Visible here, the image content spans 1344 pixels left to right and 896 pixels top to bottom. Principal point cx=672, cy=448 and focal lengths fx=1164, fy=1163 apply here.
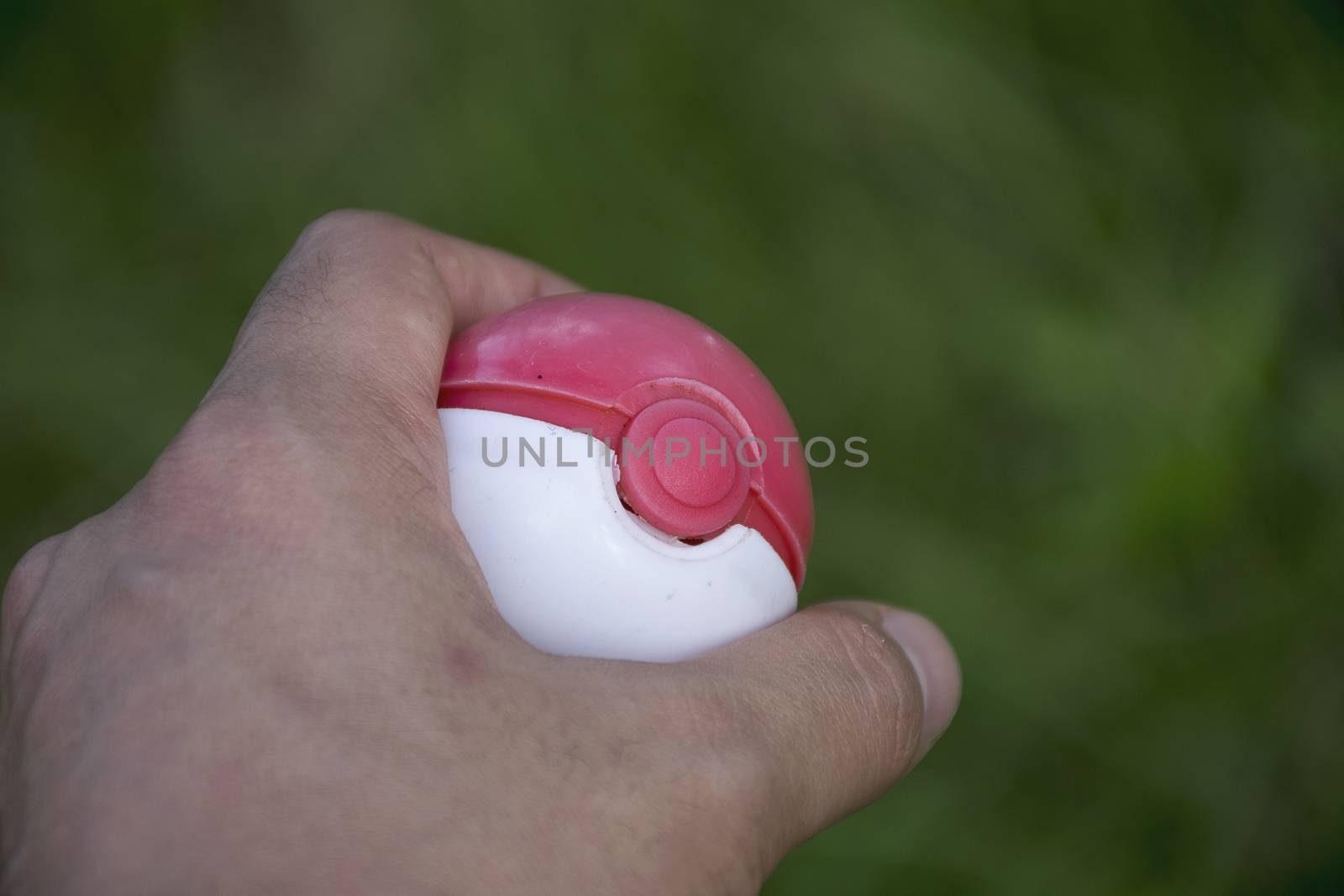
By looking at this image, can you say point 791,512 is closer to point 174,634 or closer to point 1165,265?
point 174,634

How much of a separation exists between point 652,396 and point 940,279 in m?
1.10

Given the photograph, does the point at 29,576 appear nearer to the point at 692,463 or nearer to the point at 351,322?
the point at 351,322

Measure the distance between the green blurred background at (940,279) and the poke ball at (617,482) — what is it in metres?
0.82

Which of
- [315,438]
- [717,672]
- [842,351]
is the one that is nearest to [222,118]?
[842,351]

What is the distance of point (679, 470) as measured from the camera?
0.86 meters

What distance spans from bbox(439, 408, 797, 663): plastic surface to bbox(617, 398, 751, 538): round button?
2 cm

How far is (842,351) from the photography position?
6.02 feet

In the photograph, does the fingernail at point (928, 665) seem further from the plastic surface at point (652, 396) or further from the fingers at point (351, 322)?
the fingers at point (351, 322)

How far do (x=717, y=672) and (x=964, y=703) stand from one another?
0.98 meters

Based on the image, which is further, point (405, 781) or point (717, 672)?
point (717, 672)

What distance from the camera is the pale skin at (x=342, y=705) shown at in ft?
2.12

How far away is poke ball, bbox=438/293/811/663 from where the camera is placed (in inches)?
33.2

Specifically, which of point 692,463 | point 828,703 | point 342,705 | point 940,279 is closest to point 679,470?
point 692,463

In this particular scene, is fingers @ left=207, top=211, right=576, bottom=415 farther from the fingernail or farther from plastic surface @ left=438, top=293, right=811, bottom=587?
the fingernail
